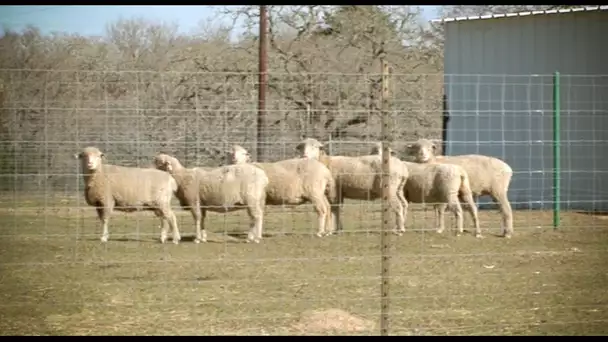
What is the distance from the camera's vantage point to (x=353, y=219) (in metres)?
17.5

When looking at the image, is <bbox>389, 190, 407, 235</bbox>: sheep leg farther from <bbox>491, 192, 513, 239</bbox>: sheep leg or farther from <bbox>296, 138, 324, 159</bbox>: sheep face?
<bbox>296, 138, 324, 159</bbox>: sheep face

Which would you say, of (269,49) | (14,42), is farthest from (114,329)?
(269,49)

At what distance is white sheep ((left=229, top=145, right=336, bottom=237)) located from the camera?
15484mm

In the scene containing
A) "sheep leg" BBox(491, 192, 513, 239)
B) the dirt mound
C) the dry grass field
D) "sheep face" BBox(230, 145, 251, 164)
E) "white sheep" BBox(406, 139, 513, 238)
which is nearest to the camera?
the dirt mound

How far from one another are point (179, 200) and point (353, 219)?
377cm

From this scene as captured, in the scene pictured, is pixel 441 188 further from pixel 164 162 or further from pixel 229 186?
pixel 164 162

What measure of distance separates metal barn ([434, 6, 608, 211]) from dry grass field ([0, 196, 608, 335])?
4.70m

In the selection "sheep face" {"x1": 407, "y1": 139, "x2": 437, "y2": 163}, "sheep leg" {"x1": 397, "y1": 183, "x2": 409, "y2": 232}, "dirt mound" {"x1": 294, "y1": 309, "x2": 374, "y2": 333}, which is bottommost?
"dirt mound" {"x1": 294, "y1": 309, "x2": 374, "y2": 333}

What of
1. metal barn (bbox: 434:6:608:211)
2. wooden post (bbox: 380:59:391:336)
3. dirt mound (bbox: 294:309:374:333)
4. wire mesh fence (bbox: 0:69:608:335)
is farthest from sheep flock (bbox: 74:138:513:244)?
wooden post (bbox: 380:59:391:336)

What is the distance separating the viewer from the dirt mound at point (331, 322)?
303 inches

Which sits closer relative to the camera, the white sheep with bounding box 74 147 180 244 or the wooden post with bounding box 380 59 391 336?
the wooden post with bounding box 380 59 391 336

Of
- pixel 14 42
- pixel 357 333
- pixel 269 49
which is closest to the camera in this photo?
pixel 357 333

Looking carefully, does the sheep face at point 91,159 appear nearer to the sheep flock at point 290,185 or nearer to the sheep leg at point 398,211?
the sheep flock at point 290,185

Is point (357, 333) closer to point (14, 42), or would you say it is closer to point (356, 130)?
point (14, 42)
